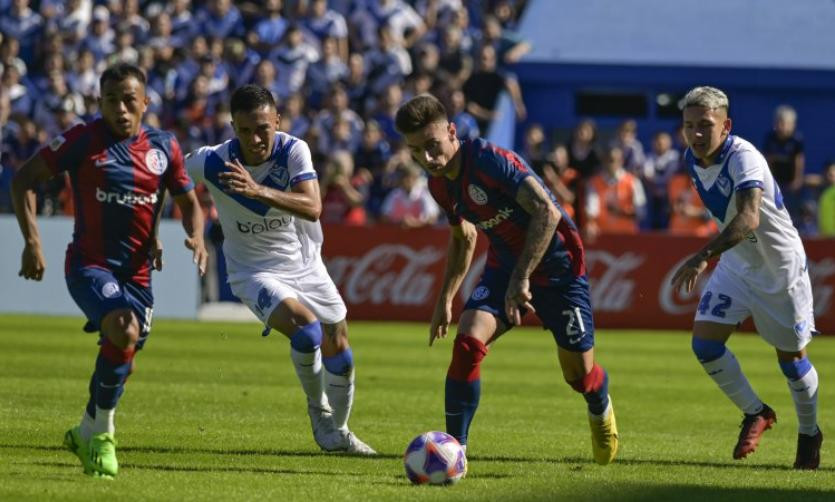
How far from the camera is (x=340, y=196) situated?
22.0m

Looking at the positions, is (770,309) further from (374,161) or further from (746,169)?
(374,161)

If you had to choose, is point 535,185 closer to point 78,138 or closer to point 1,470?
point 78,138

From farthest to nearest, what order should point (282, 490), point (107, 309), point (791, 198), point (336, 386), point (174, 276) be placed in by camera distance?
point (791, 198), point (174, 276), point (336, 386), point (107, 309), point (282, 490)

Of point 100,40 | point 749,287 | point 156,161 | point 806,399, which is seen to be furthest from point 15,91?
point 806,399

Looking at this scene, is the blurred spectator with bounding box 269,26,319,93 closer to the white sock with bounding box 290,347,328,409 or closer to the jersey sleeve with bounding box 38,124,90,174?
the white sock with bounding box 290,347,328,409

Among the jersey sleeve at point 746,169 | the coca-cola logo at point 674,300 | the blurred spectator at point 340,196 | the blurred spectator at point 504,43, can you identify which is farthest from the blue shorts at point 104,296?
the blurred spectator at point 504,43

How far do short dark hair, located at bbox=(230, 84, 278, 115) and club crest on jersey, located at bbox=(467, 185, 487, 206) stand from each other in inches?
55.1

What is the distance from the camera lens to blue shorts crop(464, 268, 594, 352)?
9.12 metres

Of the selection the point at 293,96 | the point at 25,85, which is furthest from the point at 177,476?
the point at 25,85

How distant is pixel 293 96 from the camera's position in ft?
77.3

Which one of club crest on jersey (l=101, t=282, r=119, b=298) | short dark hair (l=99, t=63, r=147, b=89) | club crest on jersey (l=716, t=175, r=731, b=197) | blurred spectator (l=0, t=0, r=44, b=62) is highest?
short dark hair (l=99, t=63, r=147, b=89)

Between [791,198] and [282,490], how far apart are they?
16.7m

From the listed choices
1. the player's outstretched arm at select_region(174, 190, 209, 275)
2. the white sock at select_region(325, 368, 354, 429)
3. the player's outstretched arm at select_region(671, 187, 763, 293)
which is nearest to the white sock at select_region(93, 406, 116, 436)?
the player's outstretched arm at select_region(174, 190, 209, 275)

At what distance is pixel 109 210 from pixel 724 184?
3771mm
